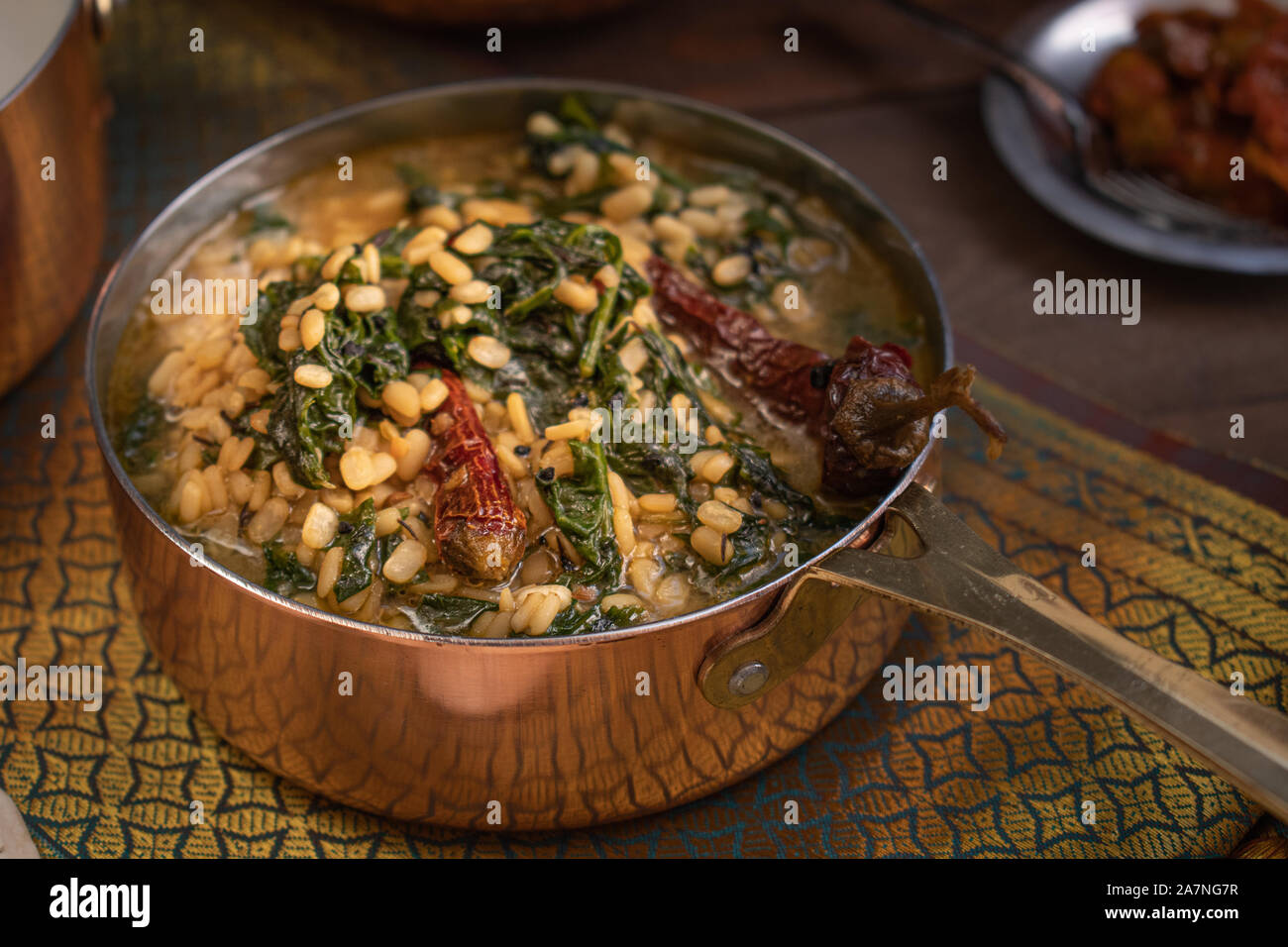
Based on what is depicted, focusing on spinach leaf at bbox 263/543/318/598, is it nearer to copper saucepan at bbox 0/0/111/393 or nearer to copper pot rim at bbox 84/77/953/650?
copper pot rim at bbox 84/77/953/650

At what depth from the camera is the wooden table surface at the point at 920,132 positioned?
3.57 meters

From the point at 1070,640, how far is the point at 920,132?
9.67ft

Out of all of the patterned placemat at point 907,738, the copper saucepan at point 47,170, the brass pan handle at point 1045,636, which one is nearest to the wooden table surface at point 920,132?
Answer: the patterned placemat at point 907,738

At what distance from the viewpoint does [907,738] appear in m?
2.72

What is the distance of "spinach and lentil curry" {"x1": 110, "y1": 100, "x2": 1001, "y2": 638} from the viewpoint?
2.38 meters

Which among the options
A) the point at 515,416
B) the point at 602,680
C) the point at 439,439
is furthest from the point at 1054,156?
the point at 602,680

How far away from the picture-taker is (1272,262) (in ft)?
11.9

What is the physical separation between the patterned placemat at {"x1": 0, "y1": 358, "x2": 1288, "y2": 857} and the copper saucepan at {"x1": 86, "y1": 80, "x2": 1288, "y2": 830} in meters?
0.13

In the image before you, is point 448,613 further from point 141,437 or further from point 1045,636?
point 1045,636

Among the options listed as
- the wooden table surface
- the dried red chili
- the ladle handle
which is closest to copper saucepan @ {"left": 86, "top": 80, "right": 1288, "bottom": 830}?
the ladle handle

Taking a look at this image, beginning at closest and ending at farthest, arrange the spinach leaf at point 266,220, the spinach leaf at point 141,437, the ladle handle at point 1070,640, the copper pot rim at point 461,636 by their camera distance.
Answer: the ladle handle at point 1070,640 → the copper pot rim at point 461,636 → the spinach leaf at point 141,437 → the spinach leaf at point 266,220

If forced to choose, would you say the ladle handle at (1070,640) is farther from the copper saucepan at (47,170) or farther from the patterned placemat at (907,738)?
the copper saucepan at (47,170)

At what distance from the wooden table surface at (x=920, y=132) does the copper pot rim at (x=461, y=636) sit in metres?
0.86

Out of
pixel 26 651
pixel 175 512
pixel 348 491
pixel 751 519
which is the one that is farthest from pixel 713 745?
pixel 26 651
